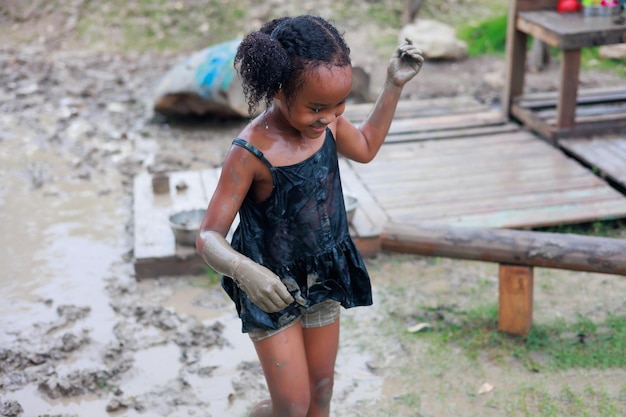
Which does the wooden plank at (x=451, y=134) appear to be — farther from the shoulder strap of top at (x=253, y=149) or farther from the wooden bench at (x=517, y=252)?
the shoulder strap of top at (x=253, y=149)

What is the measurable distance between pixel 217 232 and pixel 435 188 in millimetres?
3184

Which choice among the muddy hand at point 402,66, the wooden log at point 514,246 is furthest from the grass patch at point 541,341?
the muddy hand at point 402,66

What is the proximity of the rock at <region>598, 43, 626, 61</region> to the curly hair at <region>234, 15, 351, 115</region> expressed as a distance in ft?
22.2

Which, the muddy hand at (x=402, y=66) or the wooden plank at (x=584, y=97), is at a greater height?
the muddy hand at (x=402, y=66)

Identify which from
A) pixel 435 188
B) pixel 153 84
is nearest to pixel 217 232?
pixel 435 188

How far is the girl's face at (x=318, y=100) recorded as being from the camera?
84.9 inches

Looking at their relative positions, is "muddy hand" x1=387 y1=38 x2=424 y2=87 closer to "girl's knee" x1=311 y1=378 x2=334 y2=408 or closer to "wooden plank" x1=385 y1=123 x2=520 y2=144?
"girl's knee" x1=311 y1=378 x2=334 y2=408

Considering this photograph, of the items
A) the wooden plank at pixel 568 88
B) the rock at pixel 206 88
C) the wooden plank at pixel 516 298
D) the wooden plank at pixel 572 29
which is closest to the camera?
the wooden plank at pixel 516 298

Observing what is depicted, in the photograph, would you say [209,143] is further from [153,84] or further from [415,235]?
[415,235]

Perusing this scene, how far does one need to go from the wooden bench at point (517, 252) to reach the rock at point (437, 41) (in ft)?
16.2

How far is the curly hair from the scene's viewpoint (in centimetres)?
214

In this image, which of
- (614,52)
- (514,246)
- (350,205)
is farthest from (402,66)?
(614,52)

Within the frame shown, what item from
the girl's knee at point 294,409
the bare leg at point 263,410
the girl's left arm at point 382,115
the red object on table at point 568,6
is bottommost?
the bare leg at point 263,410

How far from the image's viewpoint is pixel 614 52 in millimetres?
8156
